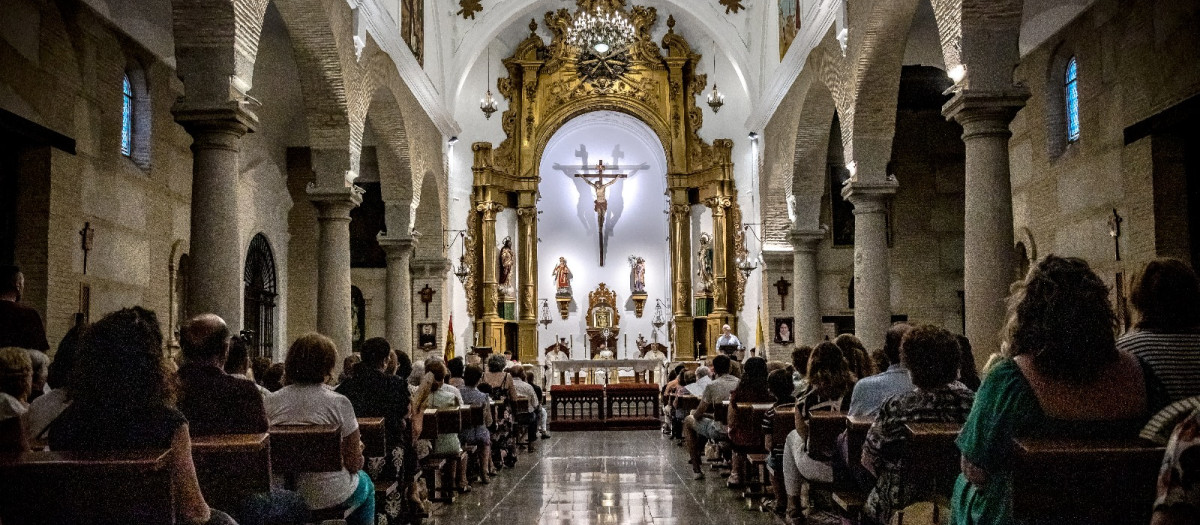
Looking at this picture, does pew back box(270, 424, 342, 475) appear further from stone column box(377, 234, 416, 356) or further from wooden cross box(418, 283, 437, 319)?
wooden cross box(418, 283, 437, 319)

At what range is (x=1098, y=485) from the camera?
3.07 metres

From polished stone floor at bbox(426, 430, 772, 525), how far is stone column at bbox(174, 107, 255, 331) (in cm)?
267

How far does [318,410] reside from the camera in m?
5.13

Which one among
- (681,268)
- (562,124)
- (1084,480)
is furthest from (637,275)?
(1084,480)

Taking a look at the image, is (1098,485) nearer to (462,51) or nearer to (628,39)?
(462,51)

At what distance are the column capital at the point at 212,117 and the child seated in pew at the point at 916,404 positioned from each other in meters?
6.54

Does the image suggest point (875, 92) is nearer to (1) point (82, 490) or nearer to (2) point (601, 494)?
(2) point (601, 494)

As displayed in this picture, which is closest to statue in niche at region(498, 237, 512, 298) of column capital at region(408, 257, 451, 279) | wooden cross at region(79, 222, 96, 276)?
column capital at region(408, 257, 451, 279)

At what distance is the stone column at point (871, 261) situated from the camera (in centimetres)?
1359

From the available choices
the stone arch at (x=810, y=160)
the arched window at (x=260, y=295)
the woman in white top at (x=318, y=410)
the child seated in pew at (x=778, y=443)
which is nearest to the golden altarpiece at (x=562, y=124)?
the stone arch at (x=810, y=160)

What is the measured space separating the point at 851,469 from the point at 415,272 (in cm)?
→ 1766

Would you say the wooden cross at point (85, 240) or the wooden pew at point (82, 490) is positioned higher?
the wooden cross at point (85, 240)

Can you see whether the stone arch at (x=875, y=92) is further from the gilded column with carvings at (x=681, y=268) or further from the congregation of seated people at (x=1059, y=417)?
the gilded column with carvings at (x=681, y=268)

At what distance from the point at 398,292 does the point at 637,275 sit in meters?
9.92
